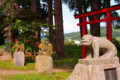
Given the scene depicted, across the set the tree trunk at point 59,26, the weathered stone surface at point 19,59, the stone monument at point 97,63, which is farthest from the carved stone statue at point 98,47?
the tree trunk at point 59,26

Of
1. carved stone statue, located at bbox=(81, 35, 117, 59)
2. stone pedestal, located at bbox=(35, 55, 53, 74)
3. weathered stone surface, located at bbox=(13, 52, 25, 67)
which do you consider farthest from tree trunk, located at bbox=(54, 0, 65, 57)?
carved stone statue, located at bbox=(81, 35, 117, 59)

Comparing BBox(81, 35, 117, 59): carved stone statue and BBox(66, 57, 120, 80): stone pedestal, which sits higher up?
BBox(81, 35, 117, 59): carved stone statue

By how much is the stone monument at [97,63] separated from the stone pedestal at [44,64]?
437 cm

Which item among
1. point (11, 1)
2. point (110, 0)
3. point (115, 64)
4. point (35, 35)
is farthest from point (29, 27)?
point (115, 64)

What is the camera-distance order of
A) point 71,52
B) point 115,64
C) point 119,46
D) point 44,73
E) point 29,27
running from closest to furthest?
point 115,64
point 44,73
point 29,27
point 71,52
point 119,46

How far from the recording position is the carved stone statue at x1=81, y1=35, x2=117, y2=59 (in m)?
8.75

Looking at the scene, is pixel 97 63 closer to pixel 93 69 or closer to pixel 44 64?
pixel 93 69

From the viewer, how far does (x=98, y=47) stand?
28.9ft

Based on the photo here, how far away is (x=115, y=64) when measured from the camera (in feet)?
29.5

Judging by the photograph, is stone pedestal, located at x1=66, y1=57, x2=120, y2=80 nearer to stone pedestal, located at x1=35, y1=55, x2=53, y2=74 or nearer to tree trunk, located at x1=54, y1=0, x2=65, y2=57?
stone pedestal, located at x1=35, y1=55, x2=53, y2=74

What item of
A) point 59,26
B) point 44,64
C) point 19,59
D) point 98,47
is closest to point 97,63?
point 98,47

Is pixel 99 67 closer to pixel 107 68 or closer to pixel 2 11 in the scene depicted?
pixel 107 68

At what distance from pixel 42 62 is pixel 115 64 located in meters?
5.25

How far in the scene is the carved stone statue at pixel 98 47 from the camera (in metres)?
8.75
